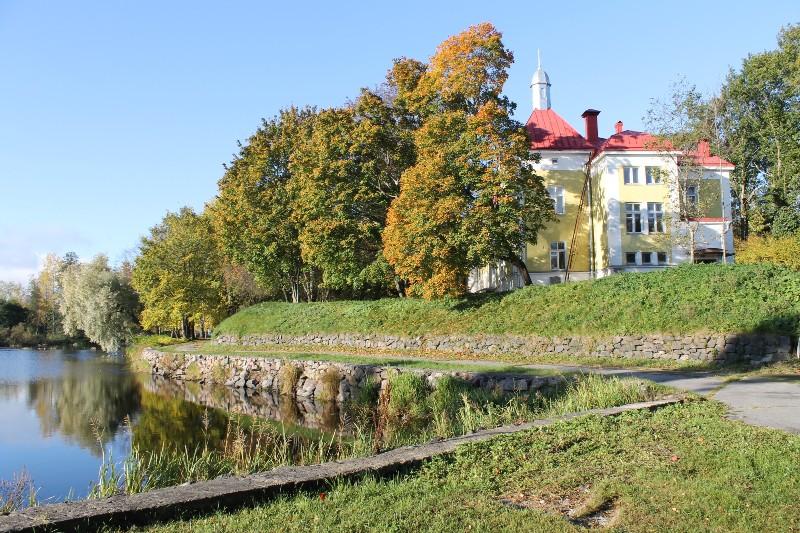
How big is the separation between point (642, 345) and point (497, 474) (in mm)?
14837

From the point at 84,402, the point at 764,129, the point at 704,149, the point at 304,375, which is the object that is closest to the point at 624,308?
the point at 304,375

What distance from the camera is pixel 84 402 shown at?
78.4ft

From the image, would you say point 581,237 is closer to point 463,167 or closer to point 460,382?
point 463,167

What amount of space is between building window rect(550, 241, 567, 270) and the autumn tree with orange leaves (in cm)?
865

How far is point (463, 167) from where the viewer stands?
2494 cm

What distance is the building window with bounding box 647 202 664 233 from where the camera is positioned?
3350 centimetres

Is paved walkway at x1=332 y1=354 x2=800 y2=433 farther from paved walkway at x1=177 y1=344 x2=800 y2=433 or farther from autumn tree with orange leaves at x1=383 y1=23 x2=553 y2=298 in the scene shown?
autumn tree with orange leaves at x1=383 y1=23 x2=553 y2=298

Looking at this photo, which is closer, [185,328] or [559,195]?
[559,195]

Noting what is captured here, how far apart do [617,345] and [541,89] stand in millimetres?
23475

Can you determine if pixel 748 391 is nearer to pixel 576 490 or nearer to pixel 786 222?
pixel 576 490

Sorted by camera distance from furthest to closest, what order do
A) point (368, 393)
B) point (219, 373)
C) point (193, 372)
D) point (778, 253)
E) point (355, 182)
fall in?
point (193, 372), point (355, 182), point (219, 373), point (778, 253), point (368, 393)

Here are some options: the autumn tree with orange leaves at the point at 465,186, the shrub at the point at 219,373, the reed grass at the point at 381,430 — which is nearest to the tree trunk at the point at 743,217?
the autumn tree with orange leaves at the point at 465,186

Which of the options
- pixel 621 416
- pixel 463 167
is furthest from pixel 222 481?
pixel 463 167

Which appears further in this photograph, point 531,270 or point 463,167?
point 531,270
